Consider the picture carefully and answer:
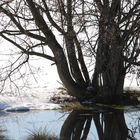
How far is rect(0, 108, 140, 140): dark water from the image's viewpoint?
9.55 metres

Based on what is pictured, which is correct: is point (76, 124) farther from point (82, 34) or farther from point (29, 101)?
point (82, 34)

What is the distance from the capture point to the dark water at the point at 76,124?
9555 millimetres

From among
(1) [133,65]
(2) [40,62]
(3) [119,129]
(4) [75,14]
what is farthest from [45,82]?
(3) [119,129]

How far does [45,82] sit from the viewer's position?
1627cm

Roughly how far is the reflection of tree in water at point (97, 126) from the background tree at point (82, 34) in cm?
170

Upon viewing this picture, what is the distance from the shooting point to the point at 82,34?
12992 millimetres

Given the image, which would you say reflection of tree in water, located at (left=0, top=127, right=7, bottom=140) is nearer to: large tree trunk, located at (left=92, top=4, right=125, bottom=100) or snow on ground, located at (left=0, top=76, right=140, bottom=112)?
snow on ground, located at (left=0, top=76, right=140, bottom=112)

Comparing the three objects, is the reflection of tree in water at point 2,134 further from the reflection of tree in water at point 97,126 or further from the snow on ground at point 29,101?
the snow on ground at point 29,101

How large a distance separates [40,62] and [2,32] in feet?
18.6

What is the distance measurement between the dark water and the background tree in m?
1.53

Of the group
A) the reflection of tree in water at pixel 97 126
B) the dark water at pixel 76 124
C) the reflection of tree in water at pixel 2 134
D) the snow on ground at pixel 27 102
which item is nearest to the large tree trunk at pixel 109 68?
the dark water at pixel 76 124

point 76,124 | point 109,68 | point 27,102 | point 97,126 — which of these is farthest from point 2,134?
point 109,68

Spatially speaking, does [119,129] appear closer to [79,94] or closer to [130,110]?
[130,110]

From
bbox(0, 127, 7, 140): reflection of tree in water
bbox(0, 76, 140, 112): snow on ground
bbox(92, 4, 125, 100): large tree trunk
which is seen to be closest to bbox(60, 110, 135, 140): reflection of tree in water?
bbox(0, 127, 7, 140): reflection of tree in water
